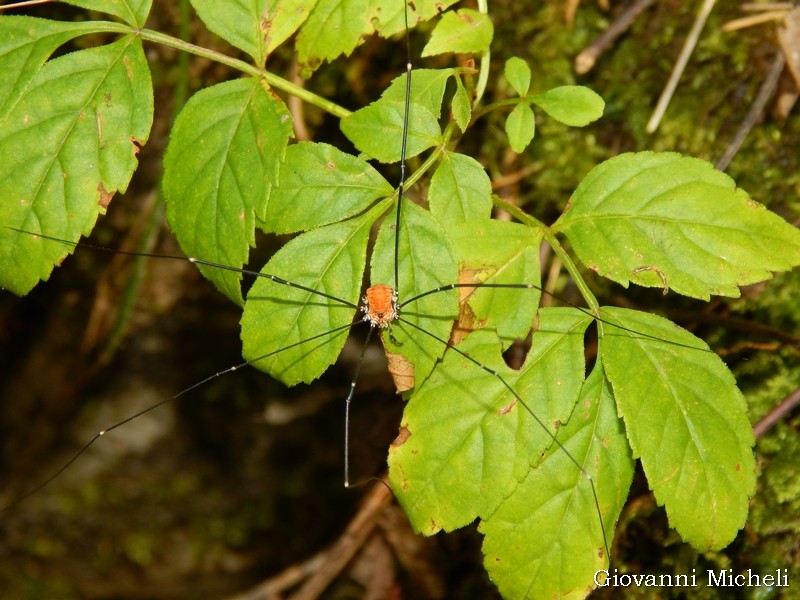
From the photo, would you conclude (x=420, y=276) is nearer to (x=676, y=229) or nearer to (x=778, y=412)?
(x=676, y=229)

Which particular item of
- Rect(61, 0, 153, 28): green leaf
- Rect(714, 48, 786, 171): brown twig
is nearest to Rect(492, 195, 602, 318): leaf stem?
Rect(714, 48, 786, 171): brown twig

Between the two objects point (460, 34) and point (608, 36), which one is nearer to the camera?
point (460, 34)

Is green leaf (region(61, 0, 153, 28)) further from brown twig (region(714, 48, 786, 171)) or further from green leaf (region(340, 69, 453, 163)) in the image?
brown twig (region(714, 48, 786, 171))

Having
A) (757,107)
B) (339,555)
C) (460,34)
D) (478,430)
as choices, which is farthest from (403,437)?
(757,107)

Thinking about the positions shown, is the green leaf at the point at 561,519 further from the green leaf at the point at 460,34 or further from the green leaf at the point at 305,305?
the green leaf at the point at 460,34

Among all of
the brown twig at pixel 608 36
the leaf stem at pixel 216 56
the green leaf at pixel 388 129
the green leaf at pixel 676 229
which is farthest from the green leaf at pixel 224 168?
the brown twig at pixel 608 36

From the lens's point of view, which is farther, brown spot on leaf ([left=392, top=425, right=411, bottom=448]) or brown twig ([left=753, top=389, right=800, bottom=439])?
brown twig ([left=753, top=389, right=800, bottom=439])
